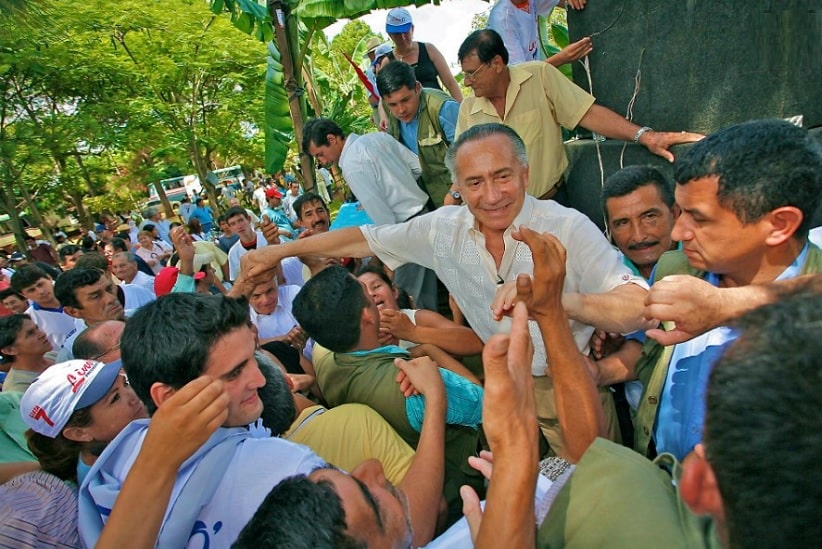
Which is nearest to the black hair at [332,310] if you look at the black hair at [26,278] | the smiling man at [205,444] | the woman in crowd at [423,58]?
the smiling man at [205,444]

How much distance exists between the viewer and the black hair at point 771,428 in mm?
598

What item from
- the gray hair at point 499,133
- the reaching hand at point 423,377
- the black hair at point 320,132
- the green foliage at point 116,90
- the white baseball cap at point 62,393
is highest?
the green foliage at point 116,90

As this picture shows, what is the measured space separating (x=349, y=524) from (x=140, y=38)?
17.0 meters

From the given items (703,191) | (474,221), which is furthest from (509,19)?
(703,191)

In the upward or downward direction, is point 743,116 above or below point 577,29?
below

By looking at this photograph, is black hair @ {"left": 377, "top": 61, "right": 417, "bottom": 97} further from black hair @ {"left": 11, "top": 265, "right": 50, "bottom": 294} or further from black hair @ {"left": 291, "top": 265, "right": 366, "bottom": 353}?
black hair @ {"left": 11, "top": 265, "right": 50, "bottom": 294}

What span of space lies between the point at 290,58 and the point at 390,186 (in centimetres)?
528

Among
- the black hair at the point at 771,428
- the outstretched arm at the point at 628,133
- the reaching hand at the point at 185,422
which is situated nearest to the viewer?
the black hair at the point at 771,428

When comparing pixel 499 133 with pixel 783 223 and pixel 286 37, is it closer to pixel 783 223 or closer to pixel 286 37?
pixel 783 223

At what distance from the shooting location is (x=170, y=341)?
1.59m

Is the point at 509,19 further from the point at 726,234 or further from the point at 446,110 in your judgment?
the point at 726,234

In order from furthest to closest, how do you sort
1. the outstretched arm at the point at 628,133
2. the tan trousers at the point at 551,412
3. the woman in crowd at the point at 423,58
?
1. the woman in crowd at the point at 423,58
2. the outstretched arm at the point at 628,133
3. the tan trousers at the point at 551,412

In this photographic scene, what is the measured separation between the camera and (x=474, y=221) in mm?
2346

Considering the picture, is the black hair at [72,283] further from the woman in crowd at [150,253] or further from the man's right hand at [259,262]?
the woman in crowd at [150,253]
